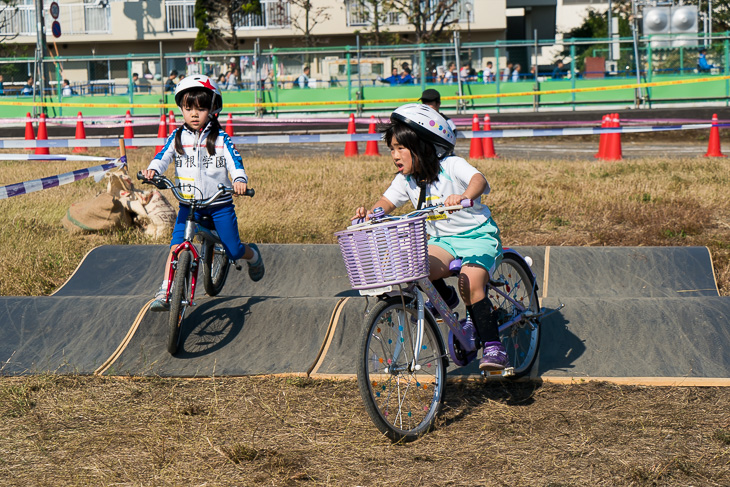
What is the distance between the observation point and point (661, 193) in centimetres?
1107

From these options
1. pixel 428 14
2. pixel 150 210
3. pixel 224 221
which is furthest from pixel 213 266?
pixel 428 14

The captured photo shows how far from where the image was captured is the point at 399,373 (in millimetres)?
4547

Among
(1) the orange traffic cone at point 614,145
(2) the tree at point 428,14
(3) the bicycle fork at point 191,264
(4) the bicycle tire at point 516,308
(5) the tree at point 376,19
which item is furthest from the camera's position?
(5) the tree at point 376,19

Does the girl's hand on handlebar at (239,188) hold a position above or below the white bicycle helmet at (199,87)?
below

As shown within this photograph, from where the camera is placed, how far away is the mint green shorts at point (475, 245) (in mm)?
4875

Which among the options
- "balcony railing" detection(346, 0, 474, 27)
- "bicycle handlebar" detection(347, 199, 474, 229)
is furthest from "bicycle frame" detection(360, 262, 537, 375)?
"balcony railing" detection(346, 0, 474, 27)

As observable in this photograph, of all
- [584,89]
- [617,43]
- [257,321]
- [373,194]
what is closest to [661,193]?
[373,194]

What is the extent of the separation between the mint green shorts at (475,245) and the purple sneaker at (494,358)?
0.43 meters

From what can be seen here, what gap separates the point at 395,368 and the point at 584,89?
21232mm

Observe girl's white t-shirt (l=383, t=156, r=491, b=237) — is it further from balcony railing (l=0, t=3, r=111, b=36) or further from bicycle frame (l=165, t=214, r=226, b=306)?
balcony railing (l=0, t=3, r=111, b=36)

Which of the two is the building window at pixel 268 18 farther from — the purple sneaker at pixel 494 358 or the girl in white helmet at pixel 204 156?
the purple sneaker at pixel 494 358

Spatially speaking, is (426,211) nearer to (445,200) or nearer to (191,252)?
(445,200)

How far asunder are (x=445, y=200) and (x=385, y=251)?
69 centimetres

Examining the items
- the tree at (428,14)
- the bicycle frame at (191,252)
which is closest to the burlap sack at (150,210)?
the bicycle frame at (191,252)
